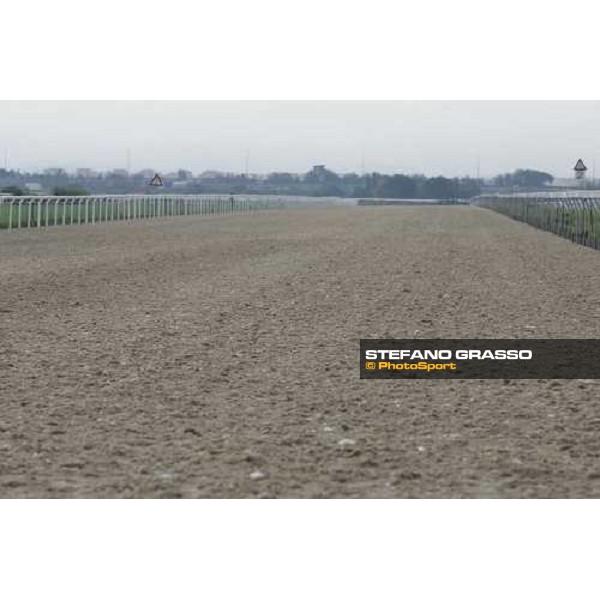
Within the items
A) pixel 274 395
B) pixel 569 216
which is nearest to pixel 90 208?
pixel 569 216

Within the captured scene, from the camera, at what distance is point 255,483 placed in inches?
202

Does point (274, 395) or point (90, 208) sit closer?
point (274, 395)

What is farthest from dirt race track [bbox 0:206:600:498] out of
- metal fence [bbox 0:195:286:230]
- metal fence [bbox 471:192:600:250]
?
metal fence [bbox 0:195:286:230]

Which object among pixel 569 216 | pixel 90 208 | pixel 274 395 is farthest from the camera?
pixel 90 208

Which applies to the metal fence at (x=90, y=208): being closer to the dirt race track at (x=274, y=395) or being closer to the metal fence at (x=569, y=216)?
the metal fence at (x=569, y=216)

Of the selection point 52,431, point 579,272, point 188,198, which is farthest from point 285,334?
point 188,198

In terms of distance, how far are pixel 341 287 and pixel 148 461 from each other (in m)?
8.65

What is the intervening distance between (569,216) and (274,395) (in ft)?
76.8

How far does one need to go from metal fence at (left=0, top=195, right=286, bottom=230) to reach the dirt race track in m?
17.4

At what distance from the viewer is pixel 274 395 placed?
7.21 meters

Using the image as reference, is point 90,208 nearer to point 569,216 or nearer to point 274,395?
point 569,216

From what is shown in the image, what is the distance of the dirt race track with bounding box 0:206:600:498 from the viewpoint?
5.29 m

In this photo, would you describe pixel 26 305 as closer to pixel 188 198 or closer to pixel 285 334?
pixel 285 334

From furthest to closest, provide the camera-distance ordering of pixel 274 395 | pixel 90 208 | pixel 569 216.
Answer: pixel 90 208 < pixel 569 216 < pixel 274 395
